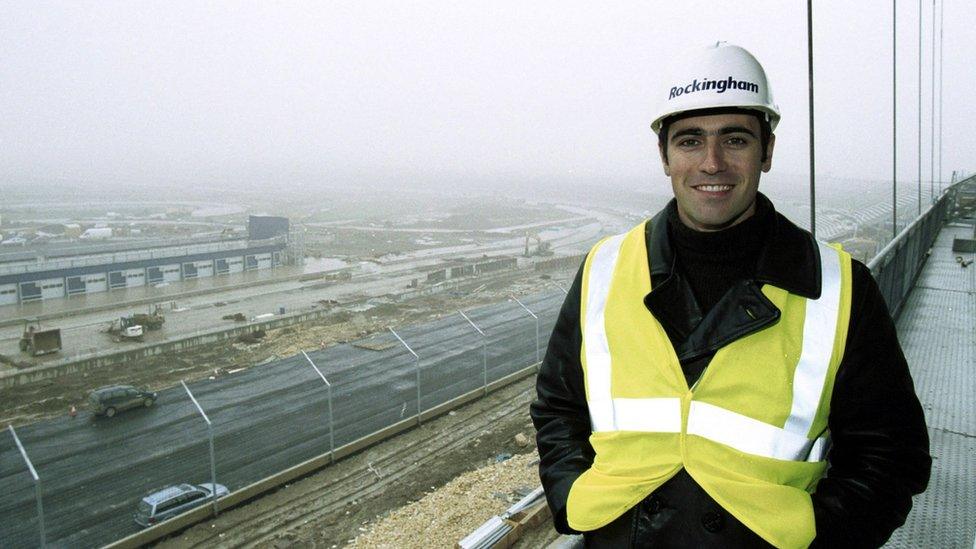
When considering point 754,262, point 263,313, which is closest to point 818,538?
point 754,262

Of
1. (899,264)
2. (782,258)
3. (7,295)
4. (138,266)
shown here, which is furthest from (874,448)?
(138,266)

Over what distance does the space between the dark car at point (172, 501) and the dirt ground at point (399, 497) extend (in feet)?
0.88

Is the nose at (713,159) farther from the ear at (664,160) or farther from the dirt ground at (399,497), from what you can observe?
the dirt ground at (399,497)

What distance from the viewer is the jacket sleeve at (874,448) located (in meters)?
0.92

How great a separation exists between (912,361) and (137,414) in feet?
30.4

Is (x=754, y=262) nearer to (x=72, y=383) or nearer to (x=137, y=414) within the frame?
(x=137, y=414)

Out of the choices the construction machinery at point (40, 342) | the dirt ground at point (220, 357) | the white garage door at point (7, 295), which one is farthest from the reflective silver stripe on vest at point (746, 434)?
the white garage door at point (7, 295)

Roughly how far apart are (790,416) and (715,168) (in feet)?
1.37

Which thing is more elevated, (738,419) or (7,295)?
(738,419)

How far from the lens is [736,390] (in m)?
0.93

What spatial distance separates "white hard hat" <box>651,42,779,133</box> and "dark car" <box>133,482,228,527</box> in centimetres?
728

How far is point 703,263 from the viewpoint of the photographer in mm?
1065

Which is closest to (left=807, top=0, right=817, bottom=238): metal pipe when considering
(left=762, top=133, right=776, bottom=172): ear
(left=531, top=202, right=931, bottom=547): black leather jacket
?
(left=762, top=133, right=776, bottom=172): ear

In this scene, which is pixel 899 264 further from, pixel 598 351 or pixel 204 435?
pixel 204 435
